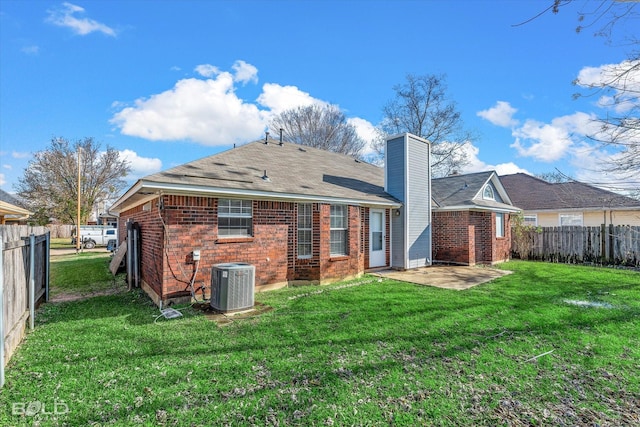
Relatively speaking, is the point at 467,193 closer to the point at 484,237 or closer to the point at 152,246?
the point at 484,237

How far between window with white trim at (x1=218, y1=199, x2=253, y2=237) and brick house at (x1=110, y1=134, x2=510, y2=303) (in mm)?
25

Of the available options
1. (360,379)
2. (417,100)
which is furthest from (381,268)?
(417,100)

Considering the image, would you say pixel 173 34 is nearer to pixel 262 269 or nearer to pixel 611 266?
pixel 262 269

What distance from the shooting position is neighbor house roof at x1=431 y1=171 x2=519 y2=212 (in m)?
12.6

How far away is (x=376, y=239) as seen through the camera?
37.3 feet

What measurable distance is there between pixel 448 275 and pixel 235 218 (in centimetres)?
721

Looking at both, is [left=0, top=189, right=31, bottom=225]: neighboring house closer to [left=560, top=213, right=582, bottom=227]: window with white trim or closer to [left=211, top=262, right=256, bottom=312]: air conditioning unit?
[left=211, top=262, right=256, bottom=312]: air conditioning unit

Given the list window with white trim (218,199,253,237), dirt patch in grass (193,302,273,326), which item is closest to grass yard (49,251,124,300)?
dirt patch in grass (193,302,273,326)

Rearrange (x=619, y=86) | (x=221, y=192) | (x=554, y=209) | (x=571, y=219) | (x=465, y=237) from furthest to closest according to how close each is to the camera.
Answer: (x=554, y=209) → (x=571, y=219) → (x=465, y=237) → (x=221, y=192) → (x=619, y=86)

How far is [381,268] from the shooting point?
1144cm

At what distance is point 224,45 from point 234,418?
11.9 m

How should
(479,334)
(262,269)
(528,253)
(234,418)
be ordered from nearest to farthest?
(234,418), (479,334), (262,269), (528,253)

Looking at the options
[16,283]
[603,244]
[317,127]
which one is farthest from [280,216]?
[317,127]

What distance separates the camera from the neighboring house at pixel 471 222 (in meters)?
12.4
